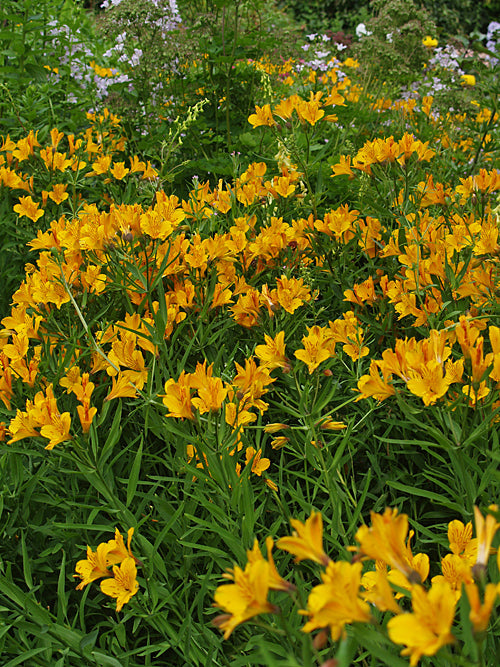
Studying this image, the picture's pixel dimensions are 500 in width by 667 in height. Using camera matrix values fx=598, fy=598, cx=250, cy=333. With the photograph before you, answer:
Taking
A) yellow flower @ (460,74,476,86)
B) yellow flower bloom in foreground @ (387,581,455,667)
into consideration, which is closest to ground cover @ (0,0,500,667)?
yellow flower bloom in foreground @ (387,581,455,667)

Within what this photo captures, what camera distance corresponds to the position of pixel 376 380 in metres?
1.43

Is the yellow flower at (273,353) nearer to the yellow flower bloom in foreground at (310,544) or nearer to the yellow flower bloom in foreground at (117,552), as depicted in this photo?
the yellow flower bloom in foreground at (117,552)

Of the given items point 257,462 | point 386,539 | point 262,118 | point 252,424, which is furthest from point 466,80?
point 386,539

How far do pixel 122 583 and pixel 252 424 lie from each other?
705 mm

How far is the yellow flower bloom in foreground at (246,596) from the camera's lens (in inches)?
32.6

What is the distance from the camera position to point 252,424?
1926 mm

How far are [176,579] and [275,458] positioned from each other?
49 cm

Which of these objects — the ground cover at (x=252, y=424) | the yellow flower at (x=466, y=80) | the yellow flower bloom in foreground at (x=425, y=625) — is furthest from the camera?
the yellow flower at (x=466, y=80)

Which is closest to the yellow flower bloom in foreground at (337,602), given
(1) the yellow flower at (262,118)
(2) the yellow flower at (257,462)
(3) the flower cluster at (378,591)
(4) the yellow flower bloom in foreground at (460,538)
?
(3) the flower cluster at (378,591)

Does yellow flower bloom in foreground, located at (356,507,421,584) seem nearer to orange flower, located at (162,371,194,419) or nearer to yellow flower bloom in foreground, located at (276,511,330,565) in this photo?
yellow flower bloom in foreground, located at (276,511,330,565)

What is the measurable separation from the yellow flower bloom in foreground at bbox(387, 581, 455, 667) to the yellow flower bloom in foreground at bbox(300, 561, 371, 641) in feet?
0.17

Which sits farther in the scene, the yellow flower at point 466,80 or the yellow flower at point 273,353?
the yellow flower at point 466,80

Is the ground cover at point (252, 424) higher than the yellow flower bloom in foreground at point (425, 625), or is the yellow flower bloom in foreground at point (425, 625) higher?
the yellow flower bloom in foreground at point (425, 625)

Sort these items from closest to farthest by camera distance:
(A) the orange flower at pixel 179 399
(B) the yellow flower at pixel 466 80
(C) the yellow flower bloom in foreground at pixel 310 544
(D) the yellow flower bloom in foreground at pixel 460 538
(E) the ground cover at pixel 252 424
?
(C) the yellow flower bloom in foreground at pixel 310 544 → (E) the ground cover at pixel 252 424 → (D) the yellow flower bloom in foreground at pixel 460 538 → (A) the orange flower at pixel 179 399 → (B) the yellow flower at pixel 466 80
